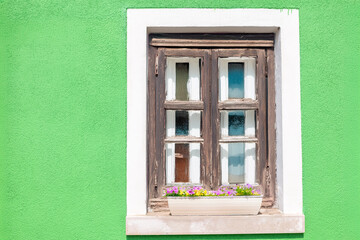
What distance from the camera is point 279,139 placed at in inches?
145

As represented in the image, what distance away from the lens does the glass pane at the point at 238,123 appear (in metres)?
3.83

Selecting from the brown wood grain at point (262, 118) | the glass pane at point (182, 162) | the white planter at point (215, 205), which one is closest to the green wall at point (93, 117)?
the white planter at point (215, 205)

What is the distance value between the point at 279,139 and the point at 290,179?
1.19ft

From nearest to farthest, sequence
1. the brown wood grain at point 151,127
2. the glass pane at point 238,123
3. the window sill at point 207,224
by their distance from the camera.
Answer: the window sill at point 207,224 < the brown wood grain at point 151,127 < the glass pane at point 238,123

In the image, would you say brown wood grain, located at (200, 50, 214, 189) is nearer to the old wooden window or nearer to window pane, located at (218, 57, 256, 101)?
the old wooden window

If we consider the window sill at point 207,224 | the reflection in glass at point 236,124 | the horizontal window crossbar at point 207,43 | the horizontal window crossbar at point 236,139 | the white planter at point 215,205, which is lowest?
the window sill at point 207,224

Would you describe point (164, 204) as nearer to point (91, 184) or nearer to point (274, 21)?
point (91, 184)

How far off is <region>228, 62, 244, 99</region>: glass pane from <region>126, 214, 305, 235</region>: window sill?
112 cm

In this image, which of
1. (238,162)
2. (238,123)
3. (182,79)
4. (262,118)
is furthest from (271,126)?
(182,79)

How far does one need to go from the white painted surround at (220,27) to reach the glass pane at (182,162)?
33 cm

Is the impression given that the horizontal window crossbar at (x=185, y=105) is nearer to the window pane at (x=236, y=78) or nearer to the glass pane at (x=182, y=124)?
the glass pane at (x=182, y=124)

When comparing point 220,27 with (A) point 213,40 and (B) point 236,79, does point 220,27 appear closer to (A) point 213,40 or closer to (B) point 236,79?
(A) point 213,40

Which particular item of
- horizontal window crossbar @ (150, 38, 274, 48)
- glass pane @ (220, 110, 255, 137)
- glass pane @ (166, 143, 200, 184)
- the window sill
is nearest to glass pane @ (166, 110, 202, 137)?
glass pane @ (166, 143, 200, 184)

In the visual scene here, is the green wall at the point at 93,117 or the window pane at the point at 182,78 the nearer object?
the green wall at the point at 93,117
